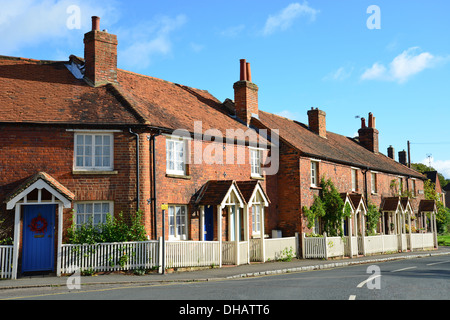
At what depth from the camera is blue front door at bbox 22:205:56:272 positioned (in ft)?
51.3

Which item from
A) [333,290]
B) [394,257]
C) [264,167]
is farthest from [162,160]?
[394,257]

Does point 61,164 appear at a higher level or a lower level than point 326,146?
lower

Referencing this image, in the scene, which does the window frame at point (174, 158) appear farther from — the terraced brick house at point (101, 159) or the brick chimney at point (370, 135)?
the brick chimney at point (370, 135)

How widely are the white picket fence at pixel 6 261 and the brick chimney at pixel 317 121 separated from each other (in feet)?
73.4

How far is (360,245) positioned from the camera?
26.1m

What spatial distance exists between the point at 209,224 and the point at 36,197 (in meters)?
7.25

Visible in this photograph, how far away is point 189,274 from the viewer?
15828 millimetres

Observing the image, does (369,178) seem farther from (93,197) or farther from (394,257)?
(93,197)

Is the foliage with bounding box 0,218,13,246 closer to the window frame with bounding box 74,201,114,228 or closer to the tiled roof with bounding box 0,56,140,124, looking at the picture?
the window frame with bounding box 74,201,114,228

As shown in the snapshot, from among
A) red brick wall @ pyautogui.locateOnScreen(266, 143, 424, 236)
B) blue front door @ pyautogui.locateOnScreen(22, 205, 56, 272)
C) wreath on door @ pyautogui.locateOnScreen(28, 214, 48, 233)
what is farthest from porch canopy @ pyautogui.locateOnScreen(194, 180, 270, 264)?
wreath on door @ pyautogui.locateOnScreen(28, 214, 48, 233)

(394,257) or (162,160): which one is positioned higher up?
(162,160)

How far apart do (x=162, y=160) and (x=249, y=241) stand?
5.71m

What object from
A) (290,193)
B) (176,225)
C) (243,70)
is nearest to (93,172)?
(176,225)

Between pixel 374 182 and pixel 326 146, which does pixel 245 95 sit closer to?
pixel 326 146
